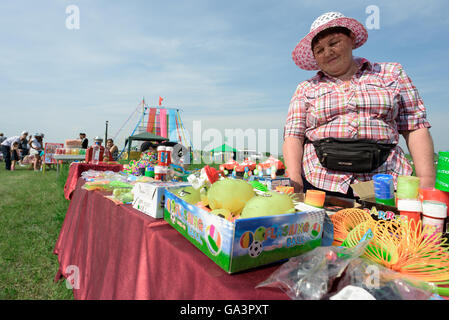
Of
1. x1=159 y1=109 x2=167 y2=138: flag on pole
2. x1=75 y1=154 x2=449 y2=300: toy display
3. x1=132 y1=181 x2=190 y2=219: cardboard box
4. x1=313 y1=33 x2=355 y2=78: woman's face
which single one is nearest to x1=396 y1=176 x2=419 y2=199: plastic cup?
x1=75 y1=154 x2=449 y2=300: toy display

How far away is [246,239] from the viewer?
1.57 feet

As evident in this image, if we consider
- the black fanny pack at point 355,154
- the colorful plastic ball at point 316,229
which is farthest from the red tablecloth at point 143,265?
the black fanny pack at point 355,154

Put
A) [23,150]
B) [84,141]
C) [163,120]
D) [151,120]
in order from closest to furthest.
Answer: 1. [84,141]
2. [23,150]
3. [151,120]
4. [163,120]

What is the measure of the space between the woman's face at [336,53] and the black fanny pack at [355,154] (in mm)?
416

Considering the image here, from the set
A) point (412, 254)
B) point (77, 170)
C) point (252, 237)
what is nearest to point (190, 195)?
point (252, 237)

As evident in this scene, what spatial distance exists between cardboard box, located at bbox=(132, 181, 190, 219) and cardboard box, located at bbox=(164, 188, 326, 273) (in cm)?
26

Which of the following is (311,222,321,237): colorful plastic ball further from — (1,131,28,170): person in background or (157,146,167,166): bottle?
(1,131,28,170): person in background

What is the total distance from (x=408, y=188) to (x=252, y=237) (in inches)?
18.8

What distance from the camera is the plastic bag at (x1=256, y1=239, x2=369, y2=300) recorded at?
0.41 meters

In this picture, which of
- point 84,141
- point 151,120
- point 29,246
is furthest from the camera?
point 151,120

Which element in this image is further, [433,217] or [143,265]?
→ [143,265]

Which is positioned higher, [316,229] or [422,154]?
[422,154]

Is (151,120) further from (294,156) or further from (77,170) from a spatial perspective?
(294,156)
